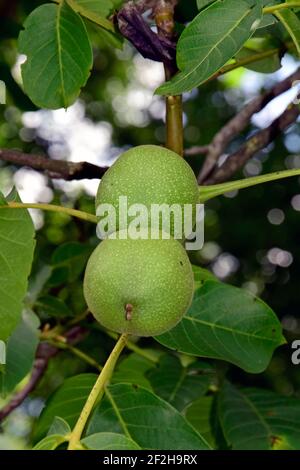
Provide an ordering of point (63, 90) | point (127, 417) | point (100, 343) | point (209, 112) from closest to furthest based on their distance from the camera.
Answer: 1. point (127, 417)
2. point (63, 90)
3. point (100, 343)
4. point (209, 112)

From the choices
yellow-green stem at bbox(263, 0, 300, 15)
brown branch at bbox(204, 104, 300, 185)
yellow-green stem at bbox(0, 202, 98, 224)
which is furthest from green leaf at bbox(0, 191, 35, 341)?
brown branch at bbox(204, 104, 300, 185)

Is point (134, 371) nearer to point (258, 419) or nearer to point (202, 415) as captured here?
point (202, 415)

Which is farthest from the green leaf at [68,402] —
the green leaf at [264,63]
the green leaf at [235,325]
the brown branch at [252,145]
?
the green leaf at [264,63]

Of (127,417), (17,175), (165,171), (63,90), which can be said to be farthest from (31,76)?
(17,175)

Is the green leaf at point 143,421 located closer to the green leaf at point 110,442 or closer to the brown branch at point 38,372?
the green leaf at point 110,442

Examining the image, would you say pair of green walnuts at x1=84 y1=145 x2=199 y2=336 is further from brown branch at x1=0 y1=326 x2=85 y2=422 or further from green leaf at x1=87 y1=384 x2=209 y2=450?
brown branch at x1=0 y1=326 x2=85 y2=422

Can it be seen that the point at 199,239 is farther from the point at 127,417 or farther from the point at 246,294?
the point at 127,417
